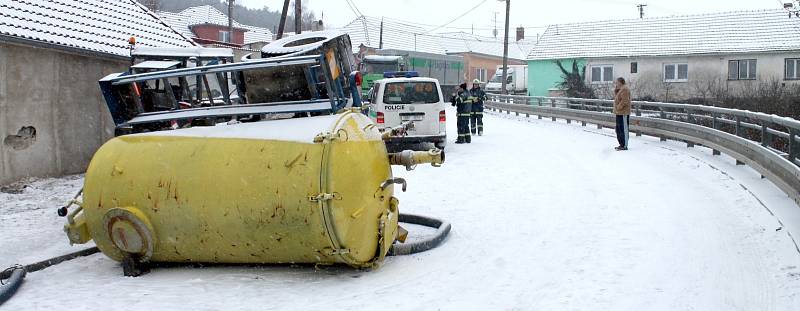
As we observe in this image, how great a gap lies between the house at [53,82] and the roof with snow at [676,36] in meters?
34.3

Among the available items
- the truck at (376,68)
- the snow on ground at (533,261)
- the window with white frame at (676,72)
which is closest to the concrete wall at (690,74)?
the window with white frame at (676,72)

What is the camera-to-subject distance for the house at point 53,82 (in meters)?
11.9

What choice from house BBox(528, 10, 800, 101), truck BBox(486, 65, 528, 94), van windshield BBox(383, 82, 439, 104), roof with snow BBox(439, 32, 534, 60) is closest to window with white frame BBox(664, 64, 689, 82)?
house BBox(528, 10, 800, 101)

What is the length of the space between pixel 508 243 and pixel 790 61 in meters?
37.4

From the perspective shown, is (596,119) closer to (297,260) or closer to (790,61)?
(297,260)

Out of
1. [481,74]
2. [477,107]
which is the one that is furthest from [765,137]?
[481,74]

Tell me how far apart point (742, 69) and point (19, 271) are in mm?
40718

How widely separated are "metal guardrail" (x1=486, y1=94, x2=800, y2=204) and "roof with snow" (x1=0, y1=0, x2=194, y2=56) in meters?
10.9

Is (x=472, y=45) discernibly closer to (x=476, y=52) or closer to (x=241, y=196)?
(x=476, y=52)

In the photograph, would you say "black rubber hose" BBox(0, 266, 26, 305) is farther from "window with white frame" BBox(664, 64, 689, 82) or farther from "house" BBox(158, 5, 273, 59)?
"house" BBox(158, 5, 273, 59)

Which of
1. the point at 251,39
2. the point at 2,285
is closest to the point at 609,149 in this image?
the point at 2,285

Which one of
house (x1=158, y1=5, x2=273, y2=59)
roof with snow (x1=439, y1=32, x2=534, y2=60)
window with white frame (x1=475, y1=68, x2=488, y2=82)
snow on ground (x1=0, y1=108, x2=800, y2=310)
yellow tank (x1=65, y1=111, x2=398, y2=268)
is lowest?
snow on ground (x1=0, y1=108, x2=800, y2=310)

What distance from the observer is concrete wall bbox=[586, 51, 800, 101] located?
1550 inches

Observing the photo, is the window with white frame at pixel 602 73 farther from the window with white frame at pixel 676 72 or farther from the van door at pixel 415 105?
the van door at pixel 415 105
